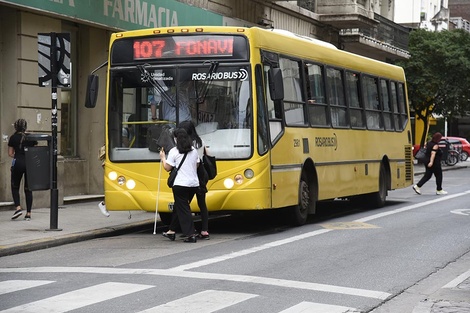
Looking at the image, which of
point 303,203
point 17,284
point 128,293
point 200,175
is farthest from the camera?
point 303,203

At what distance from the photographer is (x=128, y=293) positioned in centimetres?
963

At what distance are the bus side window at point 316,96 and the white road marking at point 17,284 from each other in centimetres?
793

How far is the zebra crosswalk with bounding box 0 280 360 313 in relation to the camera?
880cm

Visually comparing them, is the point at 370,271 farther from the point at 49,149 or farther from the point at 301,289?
the point at 49,149

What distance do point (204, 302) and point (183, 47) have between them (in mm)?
7000

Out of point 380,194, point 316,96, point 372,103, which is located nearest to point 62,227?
point 316,96

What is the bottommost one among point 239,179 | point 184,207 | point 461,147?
point 461,147

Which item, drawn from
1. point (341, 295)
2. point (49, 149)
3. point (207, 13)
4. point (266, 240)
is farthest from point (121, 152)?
point (207, 13)

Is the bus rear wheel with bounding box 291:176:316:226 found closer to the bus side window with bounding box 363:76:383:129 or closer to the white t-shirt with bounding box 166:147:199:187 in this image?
the white t-shirt with bounding box 166:147:199:187

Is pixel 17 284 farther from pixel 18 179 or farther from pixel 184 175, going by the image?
pixel 18 179

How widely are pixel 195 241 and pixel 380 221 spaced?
4960 mm

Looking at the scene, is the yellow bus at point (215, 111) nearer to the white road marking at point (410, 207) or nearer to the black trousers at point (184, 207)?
the black trousers at point (184, 207)

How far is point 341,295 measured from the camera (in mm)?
9734

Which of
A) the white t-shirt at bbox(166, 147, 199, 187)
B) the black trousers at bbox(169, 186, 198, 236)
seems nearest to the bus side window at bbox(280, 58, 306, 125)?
the white t-shirt at bbox(166, 147, 199, 187)
